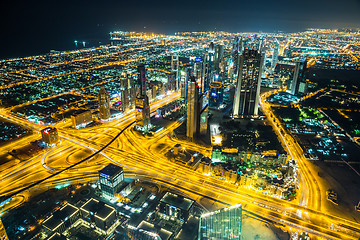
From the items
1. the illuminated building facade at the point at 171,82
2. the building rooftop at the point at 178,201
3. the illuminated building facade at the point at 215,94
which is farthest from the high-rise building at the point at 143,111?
the illuminated building facade at the point at 171,82

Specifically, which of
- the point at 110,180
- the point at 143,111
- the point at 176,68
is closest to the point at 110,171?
the point at 110,180

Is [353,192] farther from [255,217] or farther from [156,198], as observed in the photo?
[156,198]

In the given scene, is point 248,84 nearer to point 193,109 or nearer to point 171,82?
point 193,109

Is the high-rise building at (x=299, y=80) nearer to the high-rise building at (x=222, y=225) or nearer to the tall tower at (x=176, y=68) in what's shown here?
the tall tower at (x=176, y=68)

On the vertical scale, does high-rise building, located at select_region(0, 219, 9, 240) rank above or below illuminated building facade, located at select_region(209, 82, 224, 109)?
below

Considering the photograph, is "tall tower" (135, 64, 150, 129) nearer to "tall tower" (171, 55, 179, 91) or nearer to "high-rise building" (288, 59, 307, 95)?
"tall tower" (171, 55, 179, 91)

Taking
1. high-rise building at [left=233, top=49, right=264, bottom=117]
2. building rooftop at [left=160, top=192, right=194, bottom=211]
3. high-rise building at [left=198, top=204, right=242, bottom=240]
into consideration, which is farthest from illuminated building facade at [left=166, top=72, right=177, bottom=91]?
high-rise building at [left=198, top=204, right=242, bottom=240]
